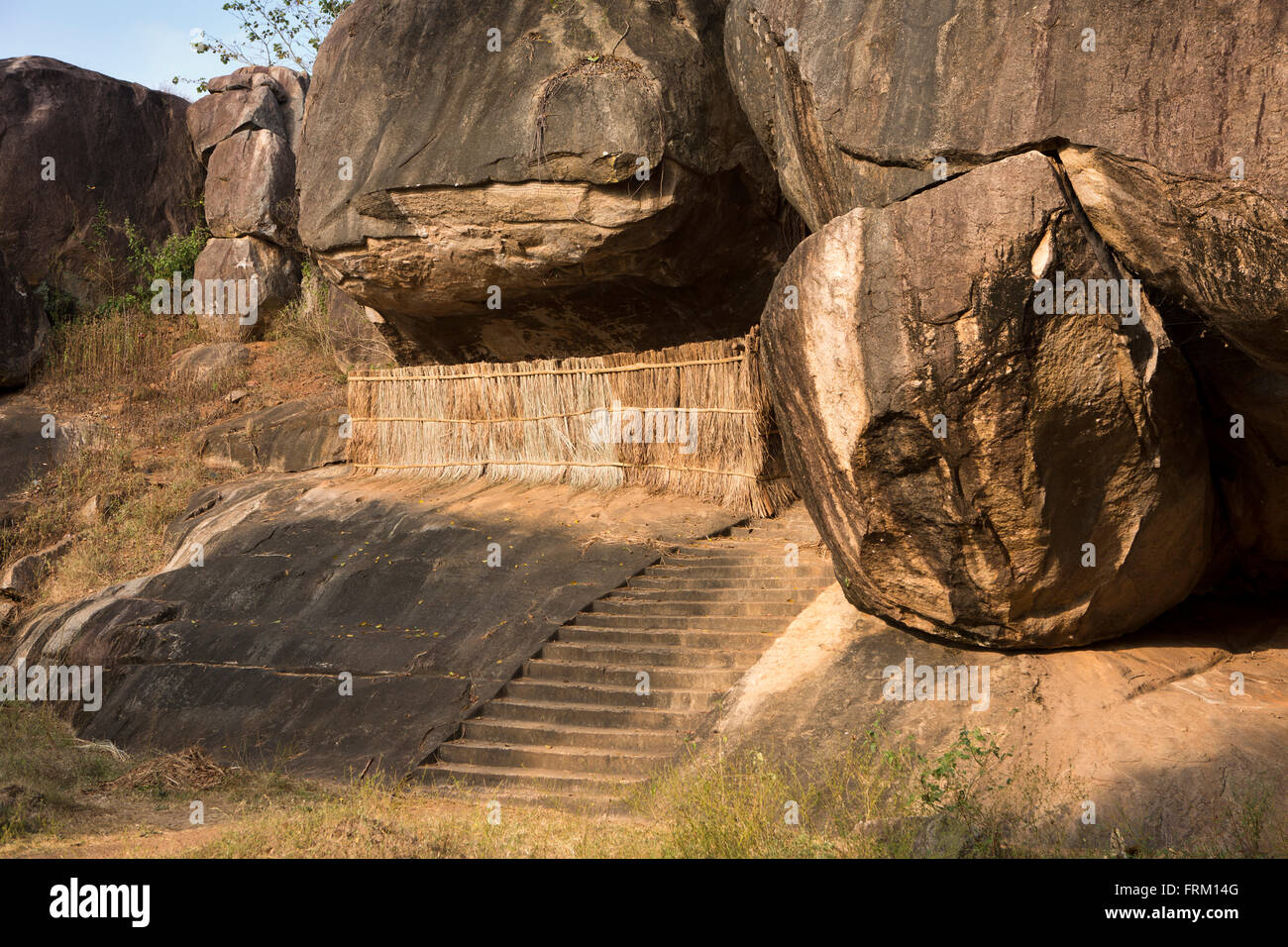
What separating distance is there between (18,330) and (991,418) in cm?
1499

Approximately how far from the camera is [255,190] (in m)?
17.8

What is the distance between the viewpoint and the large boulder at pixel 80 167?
17.9 metres

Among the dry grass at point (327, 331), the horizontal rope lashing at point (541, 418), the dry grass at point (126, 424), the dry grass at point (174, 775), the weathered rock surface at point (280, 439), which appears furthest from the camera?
the dry grass at point (327, 331)

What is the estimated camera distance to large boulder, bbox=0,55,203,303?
17859 mm

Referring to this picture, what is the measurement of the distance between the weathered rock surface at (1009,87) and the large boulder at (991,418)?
28 centimetres

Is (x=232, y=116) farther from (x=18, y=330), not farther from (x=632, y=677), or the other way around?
(x=632, y=677)

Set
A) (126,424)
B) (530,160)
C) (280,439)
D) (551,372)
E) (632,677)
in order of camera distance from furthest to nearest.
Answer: (126,424) < (280,439) < (551,372) < (530,160) < (632,677)

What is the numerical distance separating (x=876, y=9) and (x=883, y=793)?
412cm

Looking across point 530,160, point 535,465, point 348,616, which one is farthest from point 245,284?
point 348,616

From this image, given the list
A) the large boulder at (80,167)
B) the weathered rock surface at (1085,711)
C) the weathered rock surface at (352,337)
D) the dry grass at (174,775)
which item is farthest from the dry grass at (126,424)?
the weathered rock surface at (1085,711)

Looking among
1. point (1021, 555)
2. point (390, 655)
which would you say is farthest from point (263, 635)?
point (1021, 555)

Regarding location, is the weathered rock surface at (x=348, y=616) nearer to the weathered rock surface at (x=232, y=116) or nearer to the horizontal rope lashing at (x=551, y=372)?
the horizontal rope lashing at (x=551, y=372)

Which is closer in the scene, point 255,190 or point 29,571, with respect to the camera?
point 29,571

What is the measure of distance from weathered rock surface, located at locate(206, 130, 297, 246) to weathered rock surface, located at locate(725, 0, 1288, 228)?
40.7 feet
